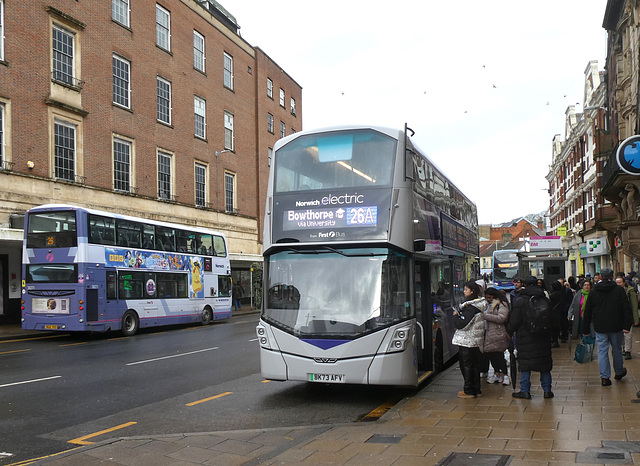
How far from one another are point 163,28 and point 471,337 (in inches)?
1147

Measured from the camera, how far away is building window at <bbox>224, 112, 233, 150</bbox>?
Answer: 1526 inches

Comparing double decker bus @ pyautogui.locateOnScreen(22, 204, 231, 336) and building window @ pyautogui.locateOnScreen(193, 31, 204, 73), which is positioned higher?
building window @ pyautogui.locateOnScreen(193, 31, 204, 73)

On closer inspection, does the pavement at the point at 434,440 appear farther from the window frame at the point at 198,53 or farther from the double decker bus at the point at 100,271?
the window frame at the point at 198,53

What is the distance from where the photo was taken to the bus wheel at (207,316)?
82.1 ft

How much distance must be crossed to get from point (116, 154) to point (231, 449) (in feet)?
81.6

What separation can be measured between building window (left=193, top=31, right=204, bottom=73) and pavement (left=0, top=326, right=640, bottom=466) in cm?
3135

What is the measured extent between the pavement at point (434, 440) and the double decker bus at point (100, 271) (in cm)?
1246

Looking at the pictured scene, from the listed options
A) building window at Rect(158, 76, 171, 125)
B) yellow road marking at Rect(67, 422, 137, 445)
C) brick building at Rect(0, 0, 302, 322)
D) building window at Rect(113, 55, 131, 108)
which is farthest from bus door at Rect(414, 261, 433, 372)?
building window at Rect(158, 76, 171, 125)

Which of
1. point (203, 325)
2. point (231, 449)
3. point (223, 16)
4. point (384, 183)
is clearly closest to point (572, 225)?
point (223, 16)

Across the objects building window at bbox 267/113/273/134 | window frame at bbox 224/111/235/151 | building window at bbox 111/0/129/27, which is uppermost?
building window at bbox 111/0/129/27

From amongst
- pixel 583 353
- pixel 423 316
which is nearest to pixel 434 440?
pixel 423 316

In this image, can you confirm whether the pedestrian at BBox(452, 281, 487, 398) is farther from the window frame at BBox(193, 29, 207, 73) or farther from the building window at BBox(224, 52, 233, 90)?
the building window at BBox(224, 52, 233, 90)

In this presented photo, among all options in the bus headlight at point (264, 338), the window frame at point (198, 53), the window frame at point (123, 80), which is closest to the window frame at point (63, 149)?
the window frame at point (123, 80)

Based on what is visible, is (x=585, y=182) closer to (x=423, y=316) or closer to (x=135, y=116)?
(x=135, y=116)
